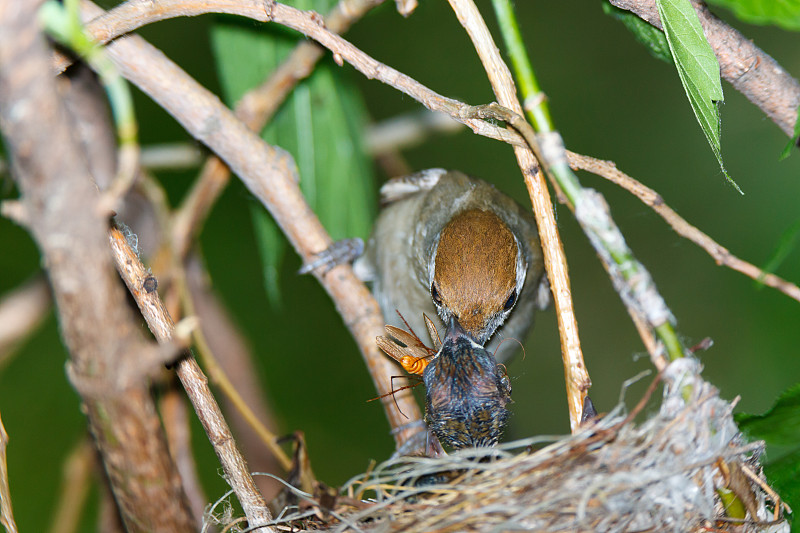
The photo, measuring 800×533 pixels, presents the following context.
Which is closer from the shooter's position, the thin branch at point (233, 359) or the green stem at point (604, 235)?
the green stem at point (604, 235)

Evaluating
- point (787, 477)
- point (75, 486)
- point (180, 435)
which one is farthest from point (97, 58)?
point (75, 486)

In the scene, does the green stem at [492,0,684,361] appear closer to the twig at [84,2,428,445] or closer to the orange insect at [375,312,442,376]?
the orange insect at [375,312,442,376]

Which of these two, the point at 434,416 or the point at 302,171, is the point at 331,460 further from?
the point at 434,416

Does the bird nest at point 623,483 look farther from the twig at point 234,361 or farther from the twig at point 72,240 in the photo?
the twig at point 234,361

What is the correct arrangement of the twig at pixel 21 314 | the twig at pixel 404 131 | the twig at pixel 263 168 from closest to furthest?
the twig at pixel 263 168, the twig at pixel 21 314, the twig at pixel 404 131

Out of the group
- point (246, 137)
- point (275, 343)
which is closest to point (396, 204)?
point (246, 137)

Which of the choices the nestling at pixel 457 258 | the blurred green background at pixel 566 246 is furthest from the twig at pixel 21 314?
the blurred green background at pixel 566 246

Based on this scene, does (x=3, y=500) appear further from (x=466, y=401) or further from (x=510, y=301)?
(x=510, y=301)
